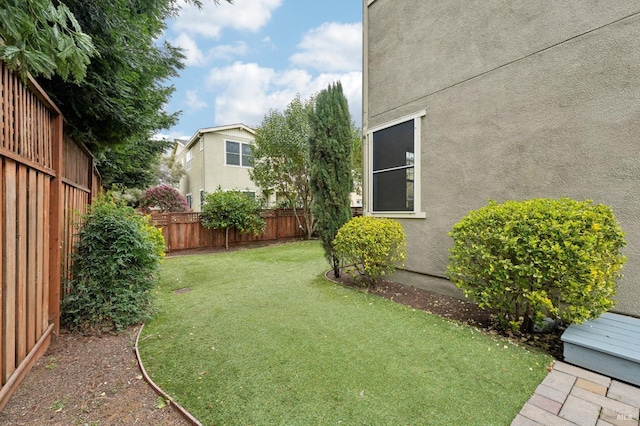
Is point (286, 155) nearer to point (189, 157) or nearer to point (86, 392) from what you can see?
point (189, 157)

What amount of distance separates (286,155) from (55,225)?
1035 cm

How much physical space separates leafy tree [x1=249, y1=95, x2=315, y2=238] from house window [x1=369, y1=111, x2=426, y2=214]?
668 cm

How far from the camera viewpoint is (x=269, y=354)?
302 cm

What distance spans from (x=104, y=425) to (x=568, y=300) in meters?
4.26

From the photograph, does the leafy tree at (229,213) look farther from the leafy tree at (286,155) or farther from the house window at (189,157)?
the house window at (189,157)

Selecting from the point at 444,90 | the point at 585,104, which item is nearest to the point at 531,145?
the point at 585,104

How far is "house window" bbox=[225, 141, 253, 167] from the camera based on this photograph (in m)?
17.1

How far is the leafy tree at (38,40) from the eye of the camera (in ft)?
5.48

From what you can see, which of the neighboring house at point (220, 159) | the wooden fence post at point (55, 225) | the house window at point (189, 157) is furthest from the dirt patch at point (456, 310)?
the house window at point (189, 157)

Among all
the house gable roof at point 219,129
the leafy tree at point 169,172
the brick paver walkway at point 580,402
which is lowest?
the brick paver walkway at point 580,402

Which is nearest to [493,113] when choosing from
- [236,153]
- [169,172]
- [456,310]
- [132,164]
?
[456,310]

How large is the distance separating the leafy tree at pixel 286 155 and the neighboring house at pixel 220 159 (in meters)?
2.88

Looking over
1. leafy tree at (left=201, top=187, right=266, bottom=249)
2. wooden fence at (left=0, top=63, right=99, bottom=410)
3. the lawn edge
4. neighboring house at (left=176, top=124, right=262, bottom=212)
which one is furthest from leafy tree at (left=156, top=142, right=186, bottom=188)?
the lawn edge

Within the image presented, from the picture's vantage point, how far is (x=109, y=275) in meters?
3.67
